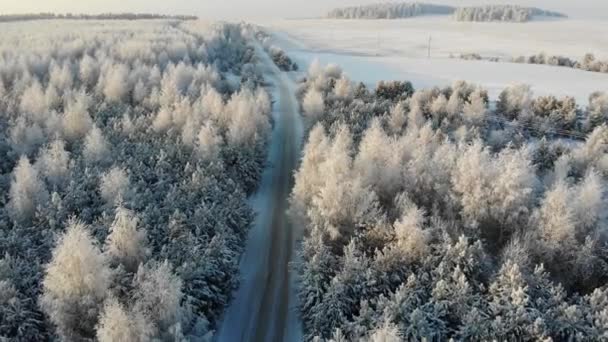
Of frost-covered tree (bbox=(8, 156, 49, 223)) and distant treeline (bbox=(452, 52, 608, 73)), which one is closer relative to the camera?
frost-covered tree (bbox=(8, 156, 49, 223))

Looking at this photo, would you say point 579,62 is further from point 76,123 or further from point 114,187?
point 114,187

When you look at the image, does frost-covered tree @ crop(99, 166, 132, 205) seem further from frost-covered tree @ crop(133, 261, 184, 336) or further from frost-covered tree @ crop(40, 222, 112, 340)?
frost-covered tree @ crop(133, 261, 184, 336)

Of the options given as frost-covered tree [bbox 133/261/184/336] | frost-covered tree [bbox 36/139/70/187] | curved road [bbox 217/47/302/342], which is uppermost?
frost-covered tree [bbox 36/139/70/187]

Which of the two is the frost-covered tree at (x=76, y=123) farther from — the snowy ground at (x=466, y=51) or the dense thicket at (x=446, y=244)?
the snowy ground at (x=466, y=51)

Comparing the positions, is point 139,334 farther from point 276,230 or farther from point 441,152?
point 441,152

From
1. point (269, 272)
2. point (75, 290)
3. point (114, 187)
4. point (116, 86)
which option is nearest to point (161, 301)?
point (75, 290)

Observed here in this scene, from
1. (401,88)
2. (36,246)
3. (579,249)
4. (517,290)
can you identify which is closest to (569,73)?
(401,88)

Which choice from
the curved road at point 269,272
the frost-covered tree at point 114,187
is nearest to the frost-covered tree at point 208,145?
the curved road at point 269,272

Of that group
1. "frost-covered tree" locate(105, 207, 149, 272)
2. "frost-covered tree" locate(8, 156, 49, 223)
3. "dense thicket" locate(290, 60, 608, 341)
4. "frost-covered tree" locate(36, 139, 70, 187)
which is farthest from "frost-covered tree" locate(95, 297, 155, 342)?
"frost-covered tree" locate(36, 139, 70, 187)
